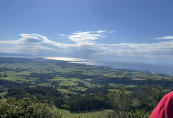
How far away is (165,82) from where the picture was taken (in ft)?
317

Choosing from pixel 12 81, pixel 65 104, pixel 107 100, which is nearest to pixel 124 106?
pixel 107 100

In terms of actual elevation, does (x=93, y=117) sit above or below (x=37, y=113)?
below

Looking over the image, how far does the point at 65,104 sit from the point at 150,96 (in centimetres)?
3198

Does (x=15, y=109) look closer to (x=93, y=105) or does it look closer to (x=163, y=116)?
(x=163, y=116)

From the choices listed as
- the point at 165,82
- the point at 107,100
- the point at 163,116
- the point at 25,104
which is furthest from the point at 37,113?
the point at 165,82

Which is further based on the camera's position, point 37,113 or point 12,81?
point 12,81

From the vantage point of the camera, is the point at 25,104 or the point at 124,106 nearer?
the point at 25,104

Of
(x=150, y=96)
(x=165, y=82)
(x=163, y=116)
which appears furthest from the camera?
(x=165, y=82)

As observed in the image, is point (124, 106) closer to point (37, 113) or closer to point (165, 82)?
point (37, 113)

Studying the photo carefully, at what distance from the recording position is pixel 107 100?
185ft

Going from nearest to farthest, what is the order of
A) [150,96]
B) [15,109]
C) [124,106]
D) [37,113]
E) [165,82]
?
[15,109] → [37,113] → [124,106] → [150,96] → [165,82]

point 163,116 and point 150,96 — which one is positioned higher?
point 163,116

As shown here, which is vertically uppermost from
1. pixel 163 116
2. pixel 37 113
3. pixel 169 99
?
pixel 169 99

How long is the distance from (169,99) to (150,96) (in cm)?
5792
